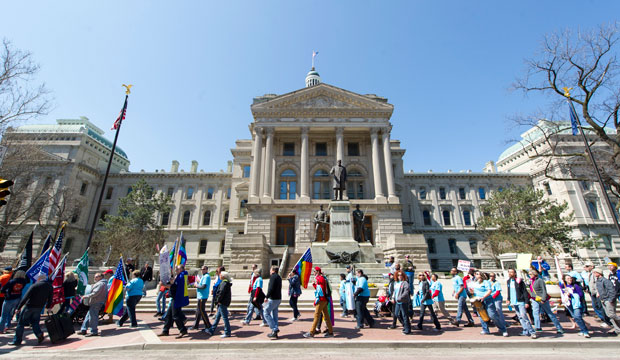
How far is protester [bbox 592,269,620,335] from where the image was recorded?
Result: 7418mm

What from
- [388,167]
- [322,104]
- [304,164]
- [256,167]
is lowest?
[256,167]

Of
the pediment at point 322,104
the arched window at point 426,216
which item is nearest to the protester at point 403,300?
the pediment at point 322,104

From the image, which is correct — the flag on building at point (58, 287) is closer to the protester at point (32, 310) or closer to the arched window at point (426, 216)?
the protester at point (32, 310)

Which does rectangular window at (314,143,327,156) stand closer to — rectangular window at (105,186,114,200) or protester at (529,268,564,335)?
protester at (529,268,564,335)

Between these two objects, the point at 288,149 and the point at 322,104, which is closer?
the point at 322,104

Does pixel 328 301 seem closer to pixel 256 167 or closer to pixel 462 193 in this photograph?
pixel 256 167

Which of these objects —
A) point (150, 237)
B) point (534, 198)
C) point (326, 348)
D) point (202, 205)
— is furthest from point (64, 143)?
point (534, 198)

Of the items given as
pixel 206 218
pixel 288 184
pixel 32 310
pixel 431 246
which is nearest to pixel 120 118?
pixel 32 310

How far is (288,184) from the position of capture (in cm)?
3628

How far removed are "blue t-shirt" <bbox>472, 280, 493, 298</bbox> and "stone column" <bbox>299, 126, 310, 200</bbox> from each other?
24.3m

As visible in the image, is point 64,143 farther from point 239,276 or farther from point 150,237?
point 239,276

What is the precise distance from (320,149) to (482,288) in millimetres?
31800

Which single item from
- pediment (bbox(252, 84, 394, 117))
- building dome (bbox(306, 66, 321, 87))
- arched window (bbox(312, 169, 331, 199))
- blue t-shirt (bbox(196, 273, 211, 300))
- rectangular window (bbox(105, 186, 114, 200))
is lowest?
blue t-shirt (bbox(196, 273, 211, 300))

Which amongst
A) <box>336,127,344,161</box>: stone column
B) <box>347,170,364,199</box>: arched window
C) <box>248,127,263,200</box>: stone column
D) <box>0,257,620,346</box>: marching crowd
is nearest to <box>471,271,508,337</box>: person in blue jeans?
<box>0,257,620,346</box>: marching crowd
